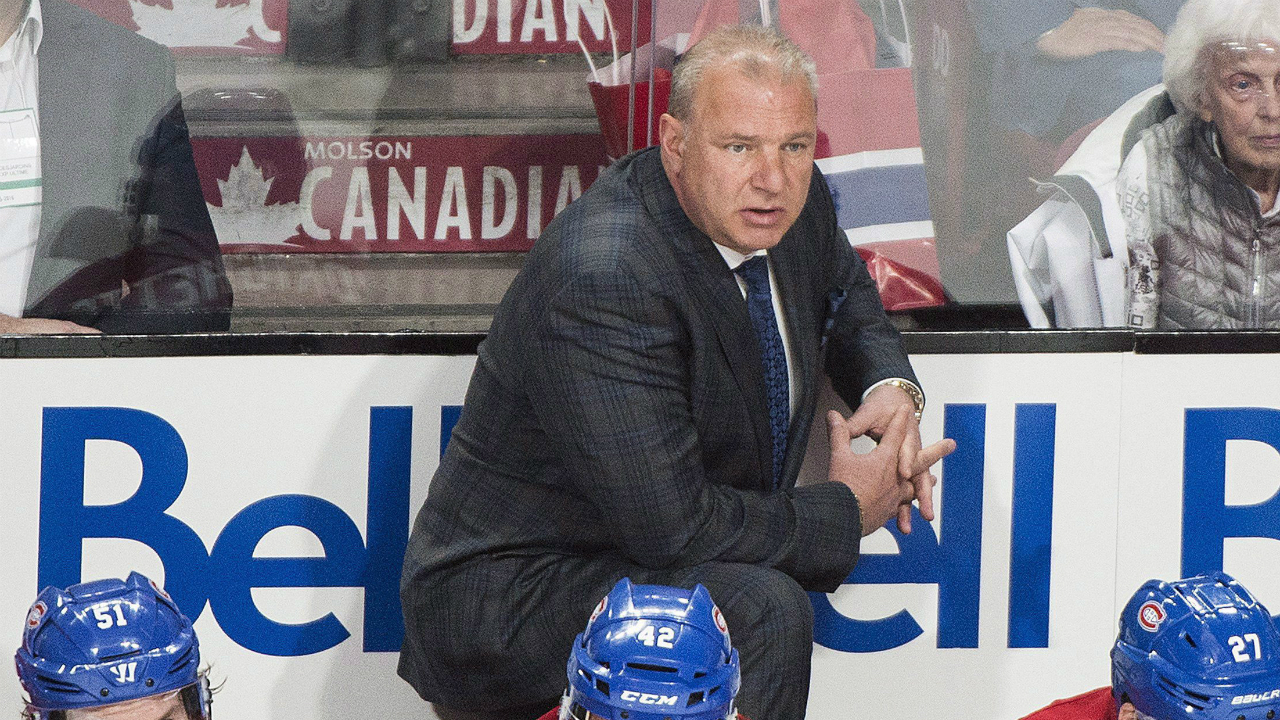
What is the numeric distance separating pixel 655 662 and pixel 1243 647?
986 mm

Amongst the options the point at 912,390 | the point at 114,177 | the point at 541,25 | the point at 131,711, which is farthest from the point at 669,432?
the point at 114,177

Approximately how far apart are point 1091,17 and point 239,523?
2.20 meters

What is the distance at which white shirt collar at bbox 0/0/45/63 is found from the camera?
359 cm

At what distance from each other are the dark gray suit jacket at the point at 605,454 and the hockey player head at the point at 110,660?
1.71ft

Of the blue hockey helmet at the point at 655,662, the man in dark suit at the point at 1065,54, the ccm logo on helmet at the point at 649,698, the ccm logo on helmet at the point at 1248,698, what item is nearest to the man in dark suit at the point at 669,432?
the blue hockey helmet at the point at 655,662

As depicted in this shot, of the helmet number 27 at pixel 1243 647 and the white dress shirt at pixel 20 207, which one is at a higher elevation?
the white dress shirt at pixel 20 207

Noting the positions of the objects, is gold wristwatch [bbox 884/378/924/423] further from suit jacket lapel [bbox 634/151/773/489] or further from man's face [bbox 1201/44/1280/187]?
man's face [bbox 1201/44/1280/187]

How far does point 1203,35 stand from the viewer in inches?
148

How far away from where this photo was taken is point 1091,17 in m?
3.79

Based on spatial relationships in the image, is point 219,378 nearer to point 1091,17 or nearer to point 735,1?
point 735,1

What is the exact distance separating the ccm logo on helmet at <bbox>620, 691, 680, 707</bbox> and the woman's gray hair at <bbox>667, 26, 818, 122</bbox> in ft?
3.40

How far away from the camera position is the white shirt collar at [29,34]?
3.59m

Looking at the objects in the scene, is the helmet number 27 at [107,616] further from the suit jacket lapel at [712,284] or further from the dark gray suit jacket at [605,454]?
the suit jacket lapel at [712,284]

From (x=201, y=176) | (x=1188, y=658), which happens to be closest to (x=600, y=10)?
(x=201, y=176)
